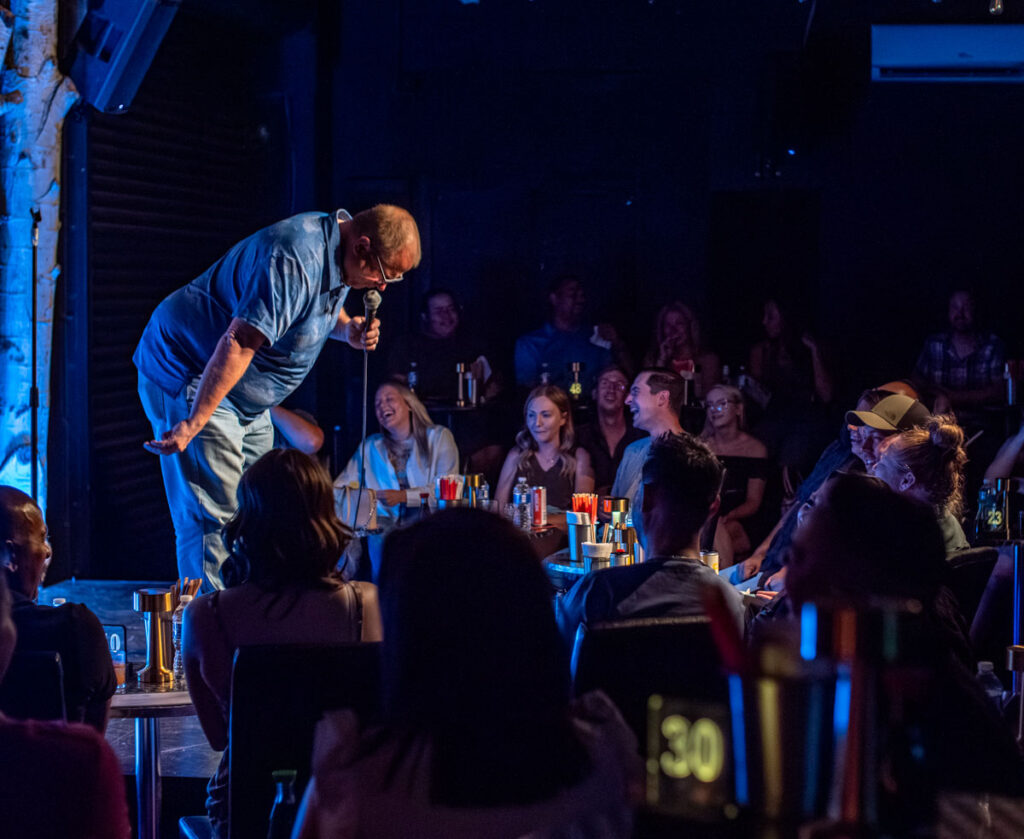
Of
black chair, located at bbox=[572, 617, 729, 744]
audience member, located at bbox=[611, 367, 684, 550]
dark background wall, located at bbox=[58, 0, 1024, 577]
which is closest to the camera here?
black chair, located at bbox=[572, 617, 729, 744]

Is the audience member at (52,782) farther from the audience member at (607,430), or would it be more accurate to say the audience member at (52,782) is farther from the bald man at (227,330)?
the audience member at (607,430)

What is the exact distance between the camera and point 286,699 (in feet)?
6.36

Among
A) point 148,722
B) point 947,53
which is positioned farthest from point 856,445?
point 947,53

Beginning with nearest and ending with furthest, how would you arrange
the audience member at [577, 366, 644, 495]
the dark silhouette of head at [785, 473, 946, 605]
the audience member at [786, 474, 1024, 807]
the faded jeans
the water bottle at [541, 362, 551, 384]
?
1. the audience member at [786, 474, 1024, 807]
2. the dark silhouette of head at [785, 473, 946, 605]
3. the faded jeans
4. the audience member at [577, 366, 644, 495]
5. the water bottle at [541, 362, 551, 384]

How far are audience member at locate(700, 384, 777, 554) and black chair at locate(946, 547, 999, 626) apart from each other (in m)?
2.64

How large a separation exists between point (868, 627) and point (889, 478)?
91.2 inches

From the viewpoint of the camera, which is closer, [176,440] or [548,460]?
[176,440]

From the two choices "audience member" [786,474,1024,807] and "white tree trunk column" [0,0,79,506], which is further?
"white tree trunk column" [0,0,79,506]

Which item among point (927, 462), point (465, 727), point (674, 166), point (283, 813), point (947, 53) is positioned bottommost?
point (283, 813)

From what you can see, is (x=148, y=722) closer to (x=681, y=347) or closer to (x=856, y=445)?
(x=856, y=445)

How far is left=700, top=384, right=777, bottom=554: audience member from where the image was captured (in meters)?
5.72

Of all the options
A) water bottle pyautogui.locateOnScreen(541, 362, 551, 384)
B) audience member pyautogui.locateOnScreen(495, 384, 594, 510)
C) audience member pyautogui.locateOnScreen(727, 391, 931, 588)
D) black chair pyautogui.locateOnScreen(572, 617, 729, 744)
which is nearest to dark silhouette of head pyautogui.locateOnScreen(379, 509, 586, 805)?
black chair pyautogui.locateOnScreen(572, 617, 729, 744)

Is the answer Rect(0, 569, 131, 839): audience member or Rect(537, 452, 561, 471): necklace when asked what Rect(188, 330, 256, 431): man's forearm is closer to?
Rect(0, 569, 131, 839): audience member

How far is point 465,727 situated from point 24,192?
5.24m
